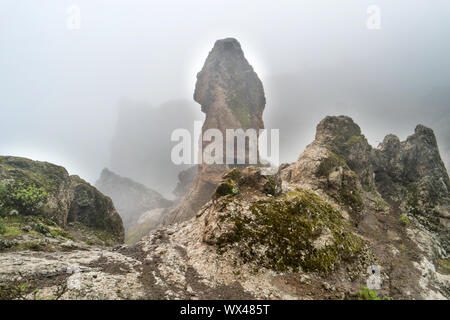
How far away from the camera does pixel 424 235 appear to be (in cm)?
1562

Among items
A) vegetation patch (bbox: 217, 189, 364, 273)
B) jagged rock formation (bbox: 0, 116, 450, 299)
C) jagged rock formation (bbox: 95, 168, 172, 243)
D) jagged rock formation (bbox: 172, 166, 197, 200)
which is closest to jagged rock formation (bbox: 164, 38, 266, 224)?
jagged rock formation (bbox: 0, 116, 450, 299)

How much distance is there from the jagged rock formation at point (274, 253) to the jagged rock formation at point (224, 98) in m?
30.2

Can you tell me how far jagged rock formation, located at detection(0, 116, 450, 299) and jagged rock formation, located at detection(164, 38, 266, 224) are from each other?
30229 mm

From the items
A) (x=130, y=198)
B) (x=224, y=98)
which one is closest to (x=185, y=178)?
(x=130, y=198)

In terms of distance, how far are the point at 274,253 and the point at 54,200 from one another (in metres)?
18.5

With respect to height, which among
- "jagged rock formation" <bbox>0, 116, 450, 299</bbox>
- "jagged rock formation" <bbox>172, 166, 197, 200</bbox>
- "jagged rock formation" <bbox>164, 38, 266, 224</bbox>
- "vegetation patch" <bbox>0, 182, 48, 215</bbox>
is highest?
"jagged rock formation" <bbox>164, 38, 266, 224</bbox>

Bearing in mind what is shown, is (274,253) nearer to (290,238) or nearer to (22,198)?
(290,238)

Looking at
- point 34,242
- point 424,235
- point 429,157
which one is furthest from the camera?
point 429,157

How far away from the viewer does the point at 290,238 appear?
9234mm

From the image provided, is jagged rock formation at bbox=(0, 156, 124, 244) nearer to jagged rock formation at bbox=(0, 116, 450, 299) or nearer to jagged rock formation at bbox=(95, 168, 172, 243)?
jagged rock formation at bbox=(0, 116, 450, 299)

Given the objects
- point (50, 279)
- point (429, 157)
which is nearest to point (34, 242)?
point (50, 279)

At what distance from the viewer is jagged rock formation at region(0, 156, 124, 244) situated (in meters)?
12.7
